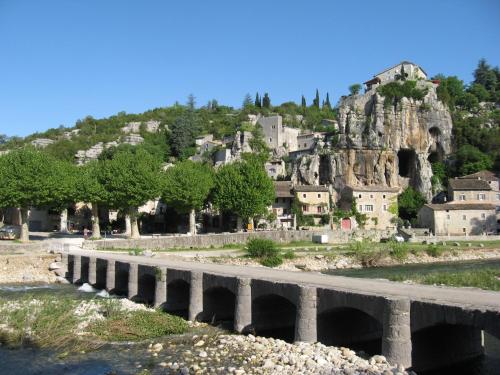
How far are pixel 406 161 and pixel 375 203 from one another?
1585cm

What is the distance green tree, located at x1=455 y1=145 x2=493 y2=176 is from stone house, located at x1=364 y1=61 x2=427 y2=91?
73.9 ft

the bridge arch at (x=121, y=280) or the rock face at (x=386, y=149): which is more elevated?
the rock face at (x=386, y=149)

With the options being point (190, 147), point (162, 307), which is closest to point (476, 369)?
point (162, 307)

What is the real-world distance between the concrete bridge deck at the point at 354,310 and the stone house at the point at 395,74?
88422 mm

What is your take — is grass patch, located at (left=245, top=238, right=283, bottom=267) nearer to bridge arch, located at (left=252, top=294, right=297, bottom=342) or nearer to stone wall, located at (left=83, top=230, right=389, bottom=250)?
stone wall, located at (left=83, top=230, right=389, bottom=250)

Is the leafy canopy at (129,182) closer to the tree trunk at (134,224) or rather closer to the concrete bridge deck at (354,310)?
the tree trunk at (134,224)

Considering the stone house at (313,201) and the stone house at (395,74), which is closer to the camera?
the stone house at (313,201)

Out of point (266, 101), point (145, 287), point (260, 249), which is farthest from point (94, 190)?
point (266, 101)

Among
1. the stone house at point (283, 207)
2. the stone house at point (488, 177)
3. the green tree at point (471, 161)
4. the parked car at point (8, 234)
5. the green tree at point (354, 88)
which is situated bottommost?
the parked car at point (8, 234)

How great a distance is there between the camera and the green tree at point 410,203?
8644 centimetres

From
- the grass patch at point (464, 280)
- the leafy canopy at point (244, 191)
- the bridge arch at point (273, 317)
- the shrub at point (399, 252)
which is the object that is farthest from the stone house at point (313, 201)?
the bridge arch at point (273, 317)

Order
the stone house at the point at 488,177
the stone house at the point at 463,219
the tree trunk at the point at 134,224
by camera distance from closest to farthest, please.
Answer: the tree trunk at the point at 134,224 → the stone house at the point at 463,219 → the stone house at the point at 488,177

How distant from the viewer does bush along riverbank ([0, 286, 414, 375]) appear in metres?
16.4

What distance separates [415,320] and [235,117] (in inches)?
5085
